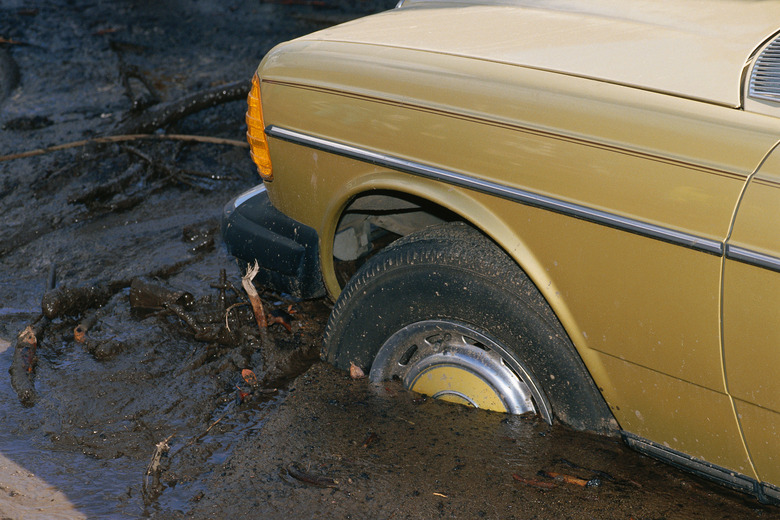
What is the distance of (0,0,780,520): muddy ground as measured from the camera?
7.42 ft

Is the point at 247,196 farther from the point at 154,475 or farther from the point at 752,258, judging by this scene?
the point at 752,258

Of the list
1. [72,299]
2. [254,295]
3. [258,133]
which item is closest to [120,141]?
[72,299]

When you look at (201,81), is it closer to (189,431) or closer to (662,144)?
(189,431)

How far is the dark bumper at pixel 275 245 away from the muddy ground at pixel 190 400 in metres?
0.37

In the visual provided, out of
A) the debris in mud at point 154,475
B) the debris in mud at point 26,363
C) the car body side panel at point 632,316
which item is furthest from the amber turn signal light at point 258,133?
the debris in mud at point 26,363

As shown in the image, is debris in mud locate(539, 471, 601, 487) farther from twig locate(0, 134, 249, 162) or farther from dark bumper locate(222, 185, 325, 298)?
twig locate(0, 134, 249, 162)

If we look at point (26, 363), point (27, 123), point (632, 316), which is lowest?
point (26, 363)

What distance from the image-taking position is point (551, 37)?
90.4 inches

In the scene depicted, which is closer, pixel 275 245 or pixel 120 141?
pixel 275 245

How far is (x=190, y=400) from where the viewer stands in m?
2.92

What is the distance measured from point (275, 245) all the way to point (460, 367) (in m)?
0.90

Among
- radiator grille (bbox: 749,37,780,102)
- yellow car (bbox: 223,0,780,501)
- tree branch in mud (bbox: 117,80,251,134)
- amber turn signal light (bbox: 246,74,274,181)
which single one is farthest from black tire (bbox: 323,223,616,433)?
tree branch in mud (bbox: 117,80,251,134)

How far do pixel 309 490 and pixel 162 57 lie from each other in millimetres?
6333

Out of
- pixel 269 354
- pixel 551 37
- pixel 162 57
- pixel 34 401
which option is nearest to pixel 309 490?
pixel 269 354
